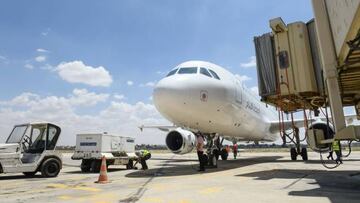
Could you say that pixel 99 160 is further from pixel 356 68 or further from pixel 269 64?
pixel 356 68

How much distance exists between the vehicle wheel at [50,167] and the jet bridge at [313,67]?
26.6 ft

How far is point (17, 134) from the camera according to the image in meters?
12.6

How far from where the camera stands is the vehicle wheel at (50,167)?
39.6 feet

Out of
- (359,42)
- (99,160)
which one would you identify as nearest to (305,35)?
(359,42)

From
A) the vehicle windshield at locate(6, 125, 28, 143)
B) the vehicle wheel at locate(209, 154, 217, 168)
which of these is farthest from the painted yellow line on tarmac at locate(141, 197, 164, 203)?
the vehicle windshield at locate(6, 125, 28, 143)

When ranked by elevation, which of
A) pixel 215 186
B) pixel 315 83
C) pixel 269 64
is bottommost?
pixel 215 186

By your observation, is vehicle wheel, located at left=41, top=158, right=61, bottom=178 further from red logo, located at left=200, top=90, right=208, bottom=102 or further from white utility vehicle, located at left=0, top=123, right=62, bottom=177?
red logo, located at left=200, top=90, right=208, bottom=102

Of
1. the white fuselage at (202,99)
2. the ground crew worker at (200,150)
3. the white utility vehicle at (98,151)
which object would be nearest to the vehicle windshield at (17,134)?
the white utility vehicle at (98,151)

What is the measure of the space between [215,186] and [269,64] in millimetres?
4578

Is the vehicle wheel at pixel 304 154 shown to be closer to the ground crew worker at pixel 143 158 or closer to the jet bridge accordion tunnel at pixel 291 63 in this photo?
the jet bridge accordion tunnel at pixel 291 63

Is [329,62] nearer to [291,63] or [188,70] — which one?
[291,63]

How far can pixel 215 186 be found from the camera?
7828mm

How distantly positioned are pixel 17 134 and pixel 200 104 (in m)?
7.18

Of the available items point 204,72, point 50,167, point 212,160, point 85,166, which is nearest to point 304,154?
point 212,160
